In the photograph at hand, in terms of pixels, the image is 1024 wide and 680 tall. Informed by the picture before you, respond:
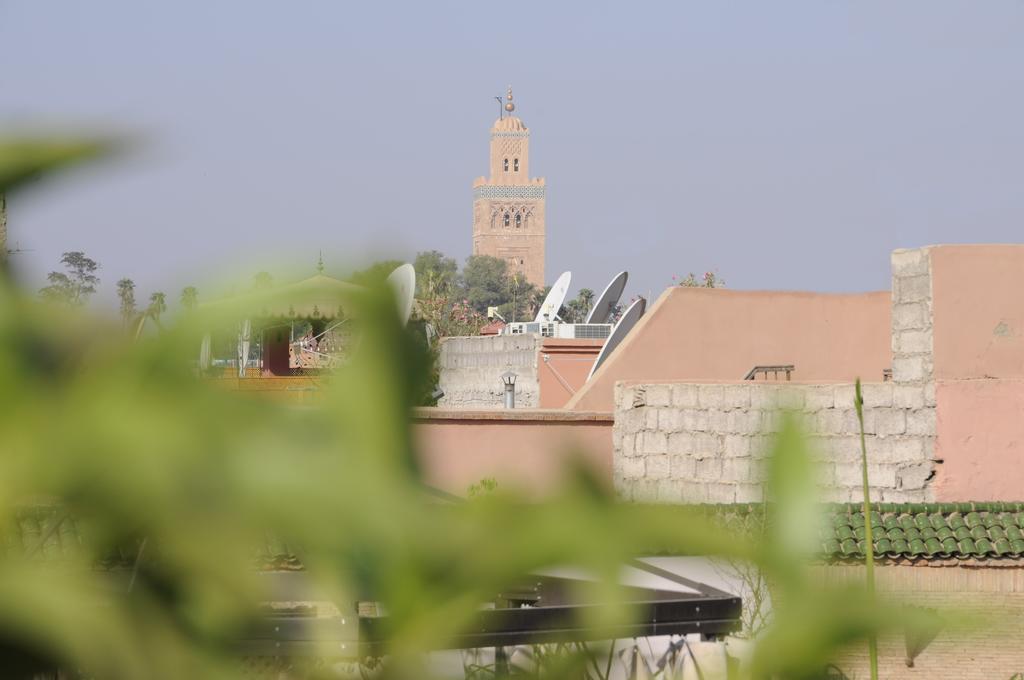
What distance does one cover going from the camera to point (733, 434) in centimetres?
985

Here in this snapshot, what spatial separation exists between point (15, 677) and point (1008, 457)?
938cm

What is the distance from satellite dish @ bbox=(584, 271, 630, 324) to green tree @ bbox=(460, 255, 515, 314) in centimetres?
3445

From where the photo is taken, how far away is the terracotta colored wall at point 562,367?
17.2m

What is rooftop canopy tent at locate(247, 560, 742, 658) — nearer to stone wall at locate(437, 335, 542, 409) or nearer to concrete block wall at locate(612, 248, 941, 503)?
concrete block wall at locate(612, 248, 941, 503)

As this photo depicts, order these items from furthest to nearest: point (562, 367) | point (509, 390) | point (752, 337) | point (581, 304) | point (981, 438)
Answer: point (581, 304) < point (562, 367) < point (509, 390) < point (752, 337) < point (981, 438)

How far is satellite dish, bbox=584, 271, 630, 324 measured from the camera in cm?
2027

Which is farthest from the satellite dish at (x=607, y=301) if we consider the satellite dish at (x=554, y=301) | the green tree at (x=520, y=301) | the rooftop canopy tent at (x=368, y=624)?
the green tree at (x=520, y=301)

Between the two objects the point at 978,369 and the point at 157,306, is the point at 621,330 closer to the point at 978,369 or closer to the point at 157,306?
the point at 978,369

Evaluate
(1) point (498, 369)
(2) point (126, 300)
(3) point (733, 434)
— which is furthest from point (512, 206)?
(2) point (126, 300)

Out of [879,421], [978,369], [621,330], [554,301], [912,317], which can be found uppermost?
[554,301]

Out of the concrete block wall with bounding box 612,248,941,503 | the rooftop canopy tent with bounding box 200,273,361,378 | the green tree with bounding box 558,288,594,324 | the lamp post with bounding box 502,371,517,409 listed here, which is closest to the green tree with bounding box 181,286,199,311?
the rooftop canopy tent with bounding box 200,273,361,378

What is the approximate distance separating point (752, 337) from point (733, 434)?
9.55 ft

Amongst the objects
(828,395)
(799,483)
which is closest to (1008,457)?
(828,395)

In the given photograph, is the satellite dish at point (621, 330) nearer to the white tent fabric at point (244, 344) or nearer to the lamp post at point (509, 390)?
the lamp post at point (509, 390)
